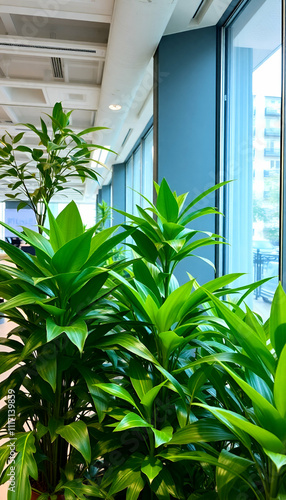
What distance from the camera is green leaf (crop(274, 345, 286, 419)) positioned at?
65cm

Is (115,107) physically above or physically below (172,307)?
Result: above

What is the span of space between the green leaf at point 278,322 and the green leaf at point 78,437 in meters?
0.46

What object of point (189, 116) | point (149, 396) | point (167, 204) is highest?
point (189, 116)

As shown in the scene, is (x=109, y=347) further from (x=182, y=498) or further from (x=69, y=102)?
(x=69, y=102)

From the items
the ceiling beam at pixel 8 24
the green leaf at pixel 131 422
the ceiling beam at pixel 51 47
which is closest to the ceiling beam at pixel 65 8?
the ceiling beam at pixel 8 24

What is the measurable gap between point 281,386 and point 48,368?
0.49m

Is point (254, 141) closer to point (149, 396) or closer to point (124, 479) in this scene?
point (149, 396)

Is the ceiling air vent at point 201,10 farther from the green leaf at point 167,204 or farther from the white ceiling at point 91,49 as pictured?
the green leaf at point 167,204


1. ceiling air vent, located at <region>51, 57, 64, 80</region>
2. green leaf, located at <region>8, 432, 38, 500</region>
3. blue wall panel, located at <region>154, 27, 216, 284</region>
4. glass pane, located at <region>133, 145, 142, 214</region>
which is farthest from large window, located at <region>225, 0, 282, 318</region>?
glass pane, located at <region>133, 145, 142, 214</region>

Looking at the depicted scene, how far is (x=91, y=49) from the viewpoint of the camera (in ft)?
10.2

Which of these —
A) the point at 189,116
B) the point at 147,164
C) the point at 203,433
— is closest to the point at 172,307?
the point at 203,433

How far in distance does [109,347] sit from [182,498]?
0.37 metres

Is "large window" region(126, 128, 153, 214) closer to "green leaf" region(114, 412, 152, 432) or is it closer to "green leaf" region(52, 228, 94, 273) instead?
"green leaf" region(52, 228, 94, 273)

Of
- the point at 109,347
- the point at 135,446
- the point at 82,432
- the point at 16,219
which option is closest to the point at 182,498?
the point at 135,446
